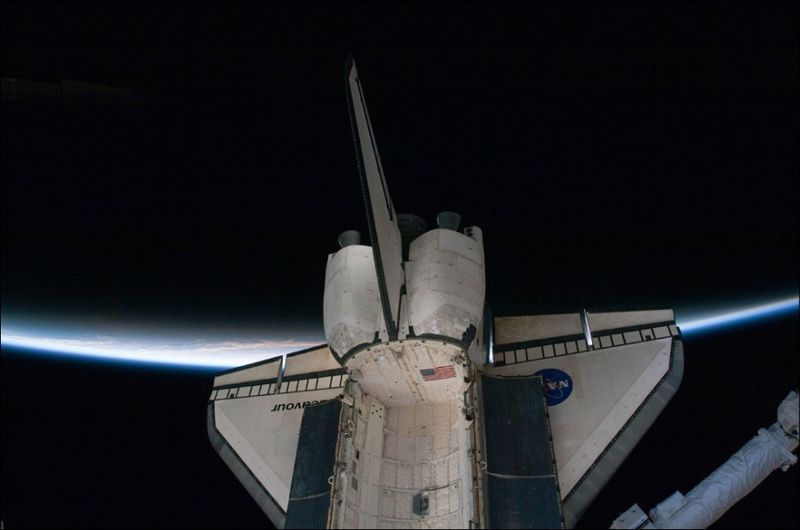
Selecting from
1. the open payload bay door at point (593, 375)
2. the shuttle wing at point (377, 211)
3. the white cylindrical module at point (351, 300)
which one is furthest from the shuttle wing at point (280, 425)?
the open payload bay door at point (593, 375)

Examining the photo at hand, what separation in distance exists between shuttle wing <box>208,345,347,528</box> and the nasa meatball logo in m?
2.47

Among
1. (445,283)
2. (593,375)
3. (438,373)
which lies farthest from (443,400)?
(593,375)

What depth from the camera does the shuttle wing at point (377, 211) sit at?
484 cm

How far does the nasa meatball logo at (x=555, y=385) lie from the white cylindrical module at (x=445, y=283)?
1.49 meters

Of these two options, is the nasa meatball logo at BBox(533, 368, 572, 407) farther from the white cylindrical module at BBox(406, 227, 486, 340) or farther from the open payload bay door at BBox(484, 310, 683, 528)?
the white cylindrical module at BBox(406, 227, 486, 340)

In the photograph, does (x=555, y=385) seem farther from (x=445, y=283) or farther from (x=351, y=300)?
(x=351, y=300)

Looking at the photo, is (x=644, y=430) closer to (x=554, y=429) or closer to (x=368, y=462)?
(x=554, y=429)

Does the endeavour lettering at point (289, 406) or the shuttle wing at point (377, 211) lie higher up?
the shuttle wing at point (377, 211)

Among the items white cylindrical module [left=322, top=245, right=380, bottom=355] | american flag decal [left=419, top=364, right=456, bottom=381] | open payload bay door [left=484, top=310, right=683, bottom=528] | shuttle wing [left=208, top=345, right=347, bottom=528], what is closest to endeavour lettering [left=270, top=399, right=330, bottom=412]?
shuttle wing [left=208, top=345, right=347, bottom=528]

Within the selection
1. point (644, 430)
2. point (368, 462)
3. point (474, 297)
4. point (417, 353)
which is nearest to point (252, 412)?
point (368, 462)

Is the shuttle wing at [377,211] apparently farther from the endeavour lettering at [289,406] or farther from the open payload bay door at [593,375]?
the endeavour lettering at [289,406]

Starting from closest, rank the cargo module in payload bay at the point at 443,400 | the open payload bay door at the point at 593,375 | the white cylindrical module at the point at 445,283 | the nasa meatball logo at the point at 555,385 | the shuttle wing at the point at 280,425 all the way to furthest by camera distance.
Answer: the cargo module in payload bay at the point at 443,400 → the white cylindrical module at the point at 445,283 → the shuttle wing at the point at 280,425 → the open payload bay door at the point at 593,375 → the nasa meatball logo at the point at 555,385

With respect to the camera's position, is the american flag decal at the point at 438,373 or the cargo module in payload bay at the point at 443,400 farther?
the american flag decal at the point at 438,373

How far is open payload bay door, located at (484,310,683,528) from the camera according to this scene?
558cm
